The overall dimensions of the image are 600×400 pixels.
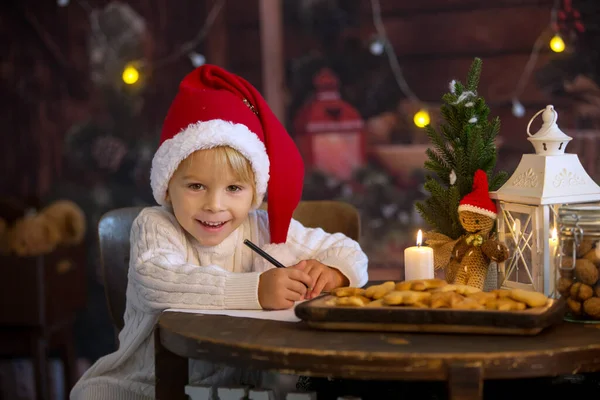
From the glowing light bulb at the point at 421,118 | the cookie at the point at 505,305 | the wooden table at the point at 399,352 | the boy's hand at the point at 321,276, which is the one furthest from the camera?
the glowing light bulb at the point at 421,118

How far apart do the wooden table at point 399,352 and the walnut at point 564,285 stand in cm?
6

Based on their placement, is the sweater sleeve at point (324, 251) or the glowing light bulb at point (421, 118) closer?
the sweater sleeve at point (324, 251)

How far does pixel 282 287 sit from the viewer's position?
1276 mm

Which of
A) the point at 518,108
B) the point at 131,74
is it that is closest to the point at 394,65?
the point at 518,108

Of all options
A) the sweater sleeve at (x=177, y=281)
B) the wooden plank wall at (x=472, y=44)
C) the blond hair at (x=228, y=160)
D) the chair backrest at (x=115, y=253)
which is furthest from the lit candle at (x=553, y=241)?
the wooden plank wall at (x=472, y=44)

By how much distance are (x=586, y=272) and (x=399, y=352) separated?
350mm

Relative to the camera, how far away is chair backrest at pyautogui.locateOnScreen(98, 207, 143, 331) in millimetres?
1801

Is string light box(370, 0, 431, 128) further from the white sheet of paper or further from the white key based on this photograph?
Answer: the white key

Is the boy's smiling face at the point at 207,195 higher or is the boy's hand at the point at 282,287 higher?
the boy's smiling face at the point at 207,195

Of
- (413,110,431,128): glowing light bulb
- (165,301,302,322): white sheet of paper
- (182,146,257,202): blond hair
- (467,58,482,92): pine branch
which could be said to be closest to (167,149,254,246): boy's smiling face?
(182,146,257,202): blond hair

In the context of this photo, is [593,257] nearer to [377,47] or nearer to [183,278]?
[183,278]

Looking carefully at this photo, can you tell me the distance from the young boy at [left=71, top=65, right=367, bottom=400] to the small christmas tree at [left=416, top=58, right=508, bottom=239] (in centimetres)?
19

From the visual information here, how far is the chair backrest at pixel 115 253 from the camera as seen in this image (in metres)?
1.80

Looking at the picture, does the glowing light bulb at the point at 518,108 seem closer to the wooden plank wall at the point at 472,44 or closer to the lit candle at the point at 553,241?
the wooden plank wall at the point at 472,44
